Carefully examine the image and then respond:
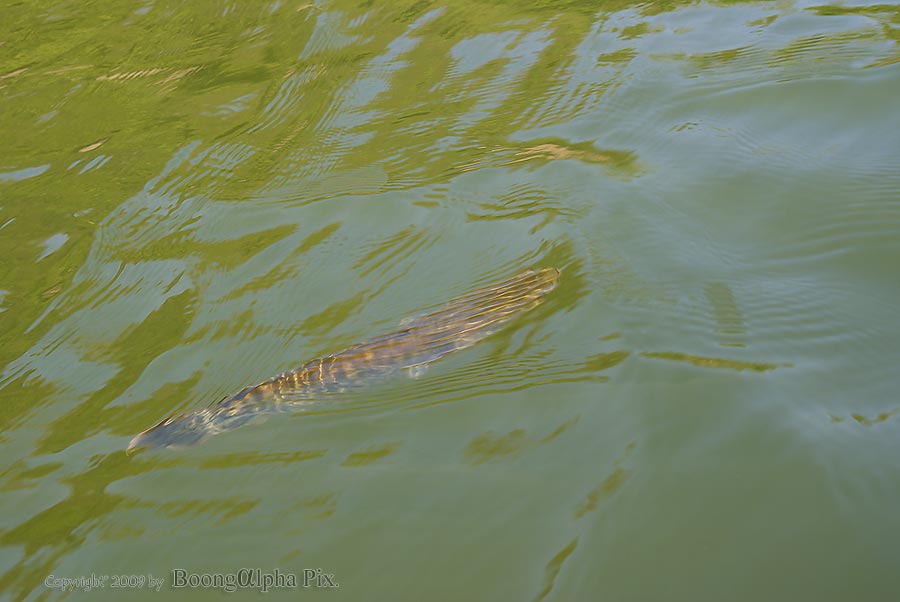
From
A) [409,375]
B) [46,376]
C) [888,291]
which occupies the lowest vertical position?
[888,291]

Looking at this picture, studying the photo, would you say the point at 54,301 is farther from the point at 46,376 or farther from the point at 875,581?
the point at 875,581

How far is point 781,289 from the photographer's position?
3.61m

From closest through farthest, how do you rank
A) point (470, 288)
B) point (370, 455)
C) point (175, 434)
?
point (370, 455) → point (175, 434) → point (470, 288)

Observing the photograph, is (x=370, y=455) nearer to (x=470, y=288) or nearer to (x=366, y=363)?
(x=366, y=363)

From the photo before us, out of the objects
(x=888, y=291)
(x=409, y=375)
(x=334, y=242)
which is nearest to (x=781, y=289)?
(x=888, y=291)

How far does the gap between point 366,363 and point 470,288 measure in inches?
30.3

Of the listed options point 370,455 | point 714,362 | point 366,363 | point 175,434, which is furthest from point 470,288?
point 175,434

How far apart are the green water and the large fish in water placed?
0.30 ft

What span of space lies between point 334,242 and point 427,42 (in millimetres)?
2830

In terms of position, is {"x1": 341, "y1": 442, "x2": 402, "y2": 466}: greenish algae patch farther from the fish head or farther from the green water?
the fish head

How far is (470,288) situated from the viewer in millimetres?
4020

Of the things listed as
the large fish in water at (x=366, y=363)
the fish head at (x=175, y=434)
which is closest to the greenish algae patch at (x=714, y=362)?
the large fish in water at (x=366, y=363)

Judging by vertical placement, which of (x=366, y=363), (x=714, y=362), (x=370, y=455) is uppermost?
(x=366, y=363)

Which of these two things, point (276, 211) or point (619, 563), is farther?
point (276, 211)
